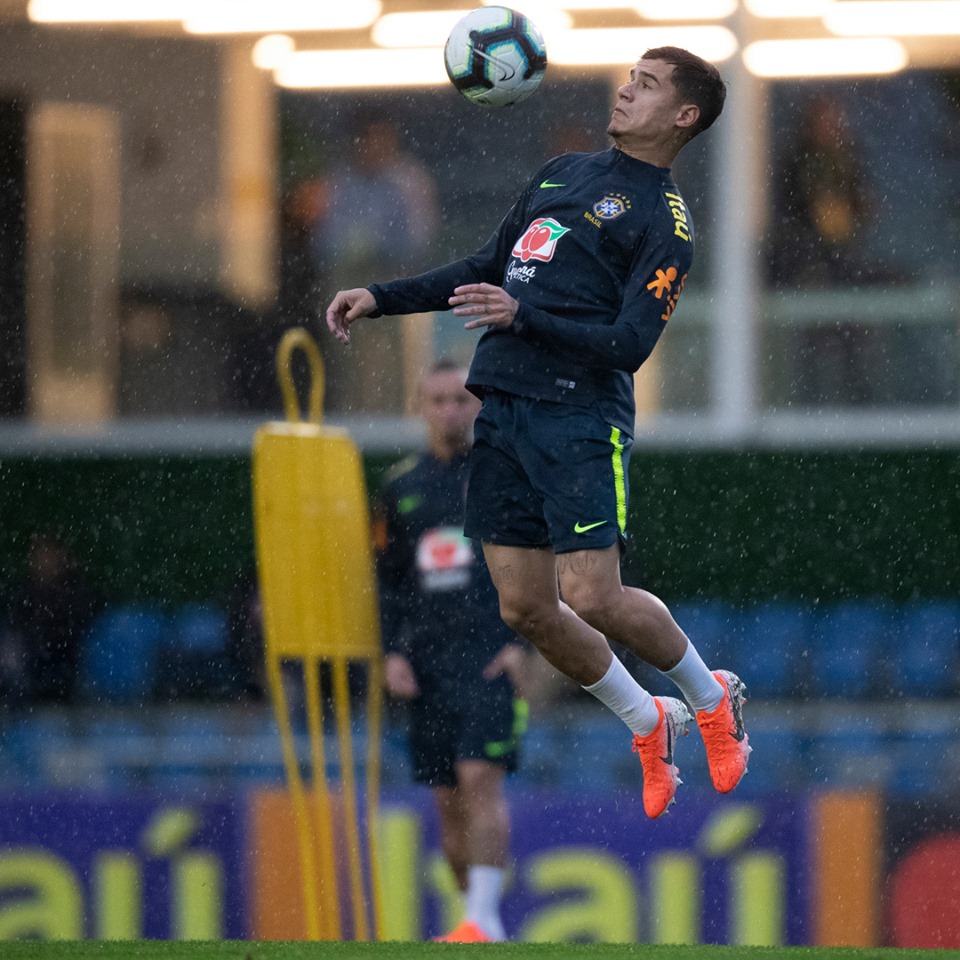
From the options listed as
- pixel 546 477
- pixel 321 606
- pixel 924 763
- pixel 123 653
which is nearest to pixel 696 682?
pixel 546 477

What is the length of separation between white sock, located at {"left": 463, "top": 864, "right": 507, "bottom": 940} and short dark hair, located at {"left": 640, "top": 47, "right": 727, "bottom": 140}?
2.99 meters

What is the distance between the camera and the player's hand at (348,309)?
185 inches

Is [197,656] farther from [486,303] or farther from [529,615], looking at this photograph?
[486,303]

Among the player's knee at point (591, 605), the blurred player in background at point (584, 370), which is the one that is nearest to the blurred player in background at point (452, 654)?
the blurred player in background at point (584, 370)

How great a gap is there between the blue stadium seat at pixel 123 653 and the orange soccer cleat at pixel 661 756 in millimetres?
4407

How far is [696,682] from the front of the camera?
16.5 ft

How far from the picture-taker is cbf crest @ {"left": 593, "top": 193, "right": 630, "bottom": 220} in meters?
4.75

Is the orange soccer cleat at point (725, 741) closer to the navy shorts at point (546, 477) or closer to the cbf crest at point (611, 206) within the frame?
the navy shorts at point (546, 477)

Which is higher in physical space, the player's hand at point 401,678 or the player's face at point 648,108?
the player's face at point 648,108

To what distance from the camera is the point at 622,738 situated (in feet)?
27.6

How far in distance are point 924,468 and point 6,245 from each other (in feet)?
15.6

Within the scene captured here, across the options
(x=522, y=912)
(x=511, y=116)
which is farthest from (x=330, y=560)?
(x=511, y=116)

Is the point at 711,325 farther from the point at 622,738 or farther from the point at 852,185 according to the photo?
the point at 622,738

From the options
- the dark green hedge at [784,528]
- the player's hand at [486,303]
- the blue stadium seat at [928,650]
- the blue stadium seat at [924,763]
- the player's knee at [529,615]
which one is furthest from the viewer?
the dark green hedge at [784,528]
